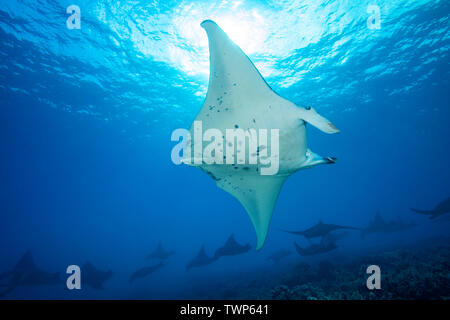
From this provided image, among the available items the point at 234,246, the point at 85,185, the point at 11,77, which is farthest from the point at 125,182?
the point at 234,246

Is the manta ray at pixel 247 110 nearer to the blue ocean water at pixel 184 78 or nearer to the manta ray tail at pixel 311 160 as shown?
the manta ray tail at pixel 311 160

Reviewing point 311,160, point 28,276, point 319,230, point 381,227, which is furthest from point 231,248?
point 28,276

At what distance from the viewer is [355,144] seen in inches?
1353

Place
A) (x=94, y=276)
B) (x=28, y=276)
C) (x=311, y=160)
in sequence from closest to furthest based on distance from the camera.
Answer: (x=311, y=160)
(x=94, y=276)
(x=28, y=276)

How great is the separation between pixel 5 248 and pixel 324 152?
110457mm

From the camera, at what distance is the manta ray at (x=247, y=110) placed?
289cm

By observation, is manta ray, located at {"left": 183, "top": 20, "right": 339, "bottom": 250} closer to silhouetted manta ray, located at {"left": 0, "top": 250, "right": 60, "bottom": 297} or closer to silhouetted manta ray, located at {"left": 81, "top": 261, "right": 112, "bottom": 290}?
silhouetted manta ray, located at {"left": 81, "top": 261, "right": 112, "bottom": 290}

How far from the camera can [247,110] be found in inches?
132

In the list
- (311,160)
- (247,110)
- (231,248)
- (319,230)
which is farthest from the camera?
(231,248)

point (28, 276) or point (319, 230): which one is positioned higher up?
point (319, 230)

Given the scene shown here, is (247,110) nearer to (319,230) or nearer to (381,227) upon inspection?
(319,230)

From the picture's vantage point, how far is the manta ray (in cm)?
289

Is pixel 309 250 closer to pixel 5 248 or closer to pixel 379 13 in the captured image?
pixel 379 13
